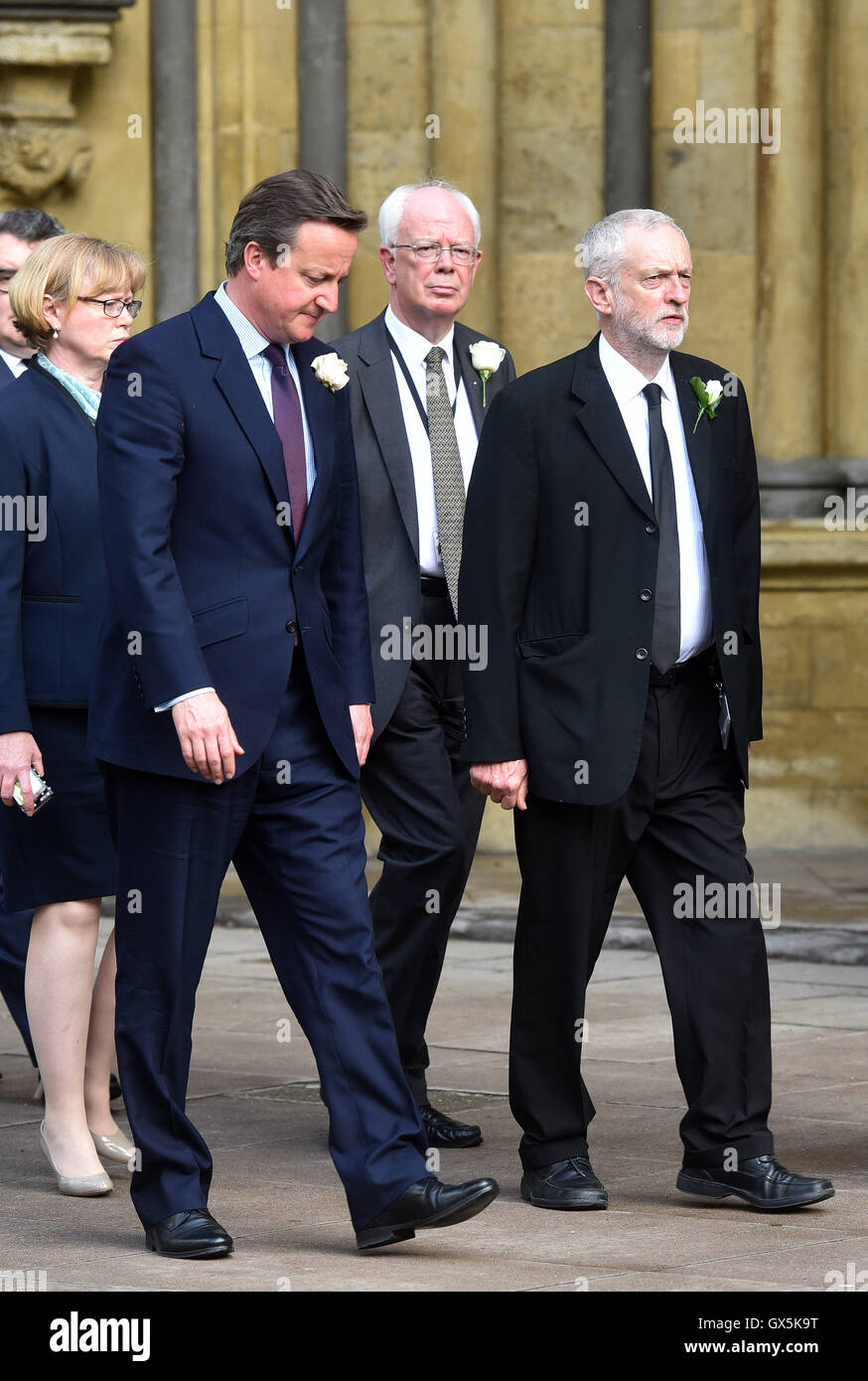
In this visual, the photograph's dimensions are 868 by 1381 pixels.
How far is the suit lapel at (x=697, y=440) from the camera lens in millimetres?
5289

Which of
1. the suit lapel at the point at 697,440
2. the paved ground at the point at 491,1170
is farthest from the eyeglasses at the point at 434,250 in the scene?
the paved ground at the point at 491,1170

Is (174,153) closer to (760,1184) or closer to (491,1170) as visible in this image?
(491,1170)

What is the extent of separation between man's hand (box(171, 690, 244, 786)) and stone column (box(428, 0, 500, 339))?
6994mm

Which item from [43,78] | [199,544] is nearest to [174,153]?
[43,78]

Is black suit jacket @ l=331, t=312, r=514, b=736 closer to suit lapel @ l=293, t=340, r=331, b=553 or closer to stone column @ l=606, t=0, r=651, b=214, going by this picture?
suit lapel @ l=293, t=340, r=331, b=553

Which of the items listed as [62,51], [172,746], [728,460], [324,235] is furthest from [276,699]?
[62,51]

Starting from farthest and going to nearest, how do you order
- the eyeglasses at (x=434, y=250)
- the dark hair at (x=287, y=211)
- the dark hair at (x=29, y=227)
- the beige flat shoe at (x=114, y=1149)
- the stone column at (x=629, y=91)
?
the stone column at (x=629, y=91)
the dark hair at (x=29, y=227)
the eyeglasses at (x=434, y=250)
the beige flat shoe at (x=114, y=1149)
the dark hair at (x=287, y=211)

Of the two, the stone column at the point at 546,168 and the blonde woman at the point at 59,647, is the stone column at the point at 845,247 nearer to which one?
the stone column at the point at 546,168

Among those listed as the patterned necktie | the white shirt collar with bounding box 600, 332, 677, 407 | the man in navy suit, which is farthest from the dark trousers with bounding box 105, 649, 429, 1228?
the patterned necktie

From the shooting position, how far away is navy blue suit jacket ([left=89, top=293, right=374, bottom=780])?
4629mm

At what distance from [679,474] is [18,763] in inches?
58.1

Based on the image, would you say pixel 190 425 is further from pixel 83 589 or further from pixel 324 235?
pixel 83 589

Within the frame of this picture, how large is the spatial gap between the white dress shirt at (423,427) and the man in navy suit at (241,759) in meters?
1.19

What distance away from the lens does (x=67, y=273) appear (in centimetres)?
564
